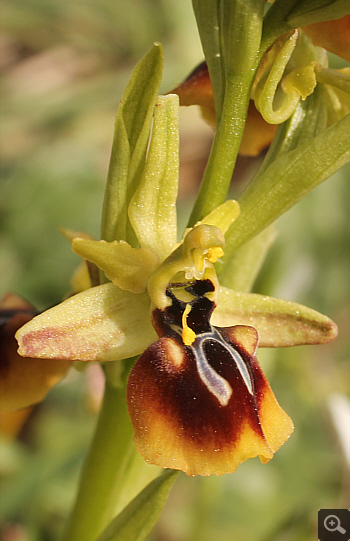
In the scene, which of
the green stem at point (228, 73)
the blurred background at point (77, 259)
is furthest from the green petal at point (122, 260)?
the blurred background at point (77, 259)

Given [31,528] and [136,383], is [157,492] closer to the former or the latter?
[136,383]

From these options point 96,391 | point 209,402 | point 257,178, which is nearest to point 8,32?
point 96,391

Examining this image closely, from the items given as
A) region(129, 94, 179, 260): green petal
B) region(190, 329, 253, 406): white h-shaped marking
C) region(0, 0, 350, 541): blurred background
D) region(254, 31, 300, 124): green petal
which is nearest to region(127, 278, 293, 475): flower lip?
region(190, 329, 253, 406): white h-shaped marking

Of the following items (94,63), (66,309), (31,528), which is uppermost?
(94,63)

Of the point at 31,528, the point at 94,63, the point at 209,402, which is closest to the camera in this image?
the point at 209,402

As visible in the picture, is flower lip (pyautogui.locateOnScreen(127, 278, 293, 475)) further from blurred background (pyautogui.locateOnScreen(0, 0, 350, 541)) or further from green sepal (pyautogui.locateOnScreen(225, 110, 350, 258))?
blurred background (pyautogui.locateOnScreen(0, 0, 350, 541))

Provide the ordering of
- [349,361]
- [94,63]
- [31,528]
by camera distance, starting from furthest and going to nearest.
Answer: [94,63], [349,361], [31,528]
